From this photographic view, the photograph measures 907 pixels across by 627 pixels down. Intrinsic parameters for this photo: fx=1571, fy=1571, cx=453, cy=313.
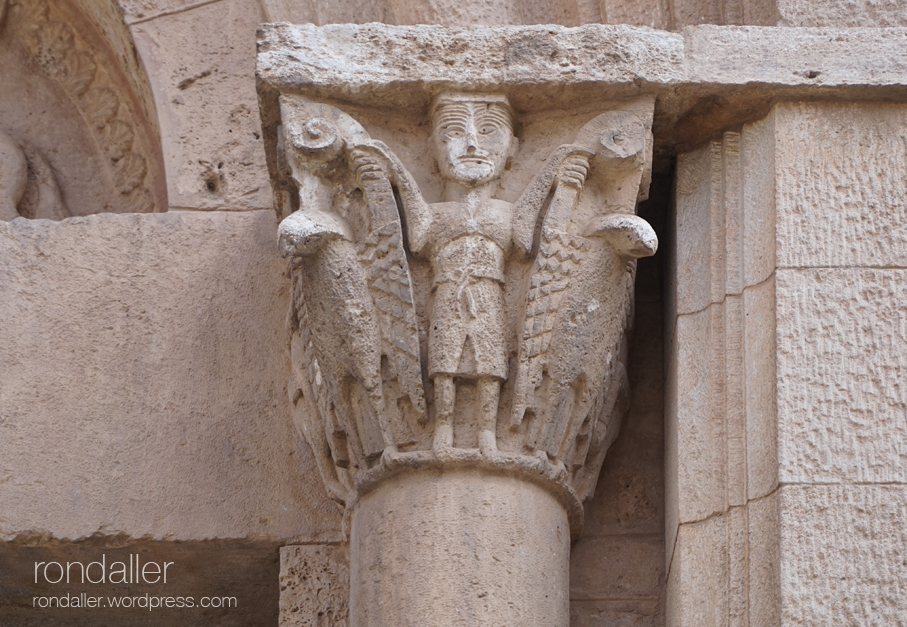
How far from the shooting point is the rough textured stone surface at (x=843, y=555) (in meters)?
3.23

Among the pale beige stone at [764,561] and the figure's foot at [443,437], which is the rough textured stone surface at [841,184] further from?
the figure's foot at [443,437]

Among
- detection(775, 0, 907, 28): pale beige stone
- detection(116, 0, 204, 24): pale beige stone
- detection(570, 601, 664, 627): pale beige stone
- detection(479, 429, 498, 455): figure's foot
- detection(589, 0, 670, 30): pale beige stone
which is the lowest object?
detection(570, 601, 664, 627): pale beige stone

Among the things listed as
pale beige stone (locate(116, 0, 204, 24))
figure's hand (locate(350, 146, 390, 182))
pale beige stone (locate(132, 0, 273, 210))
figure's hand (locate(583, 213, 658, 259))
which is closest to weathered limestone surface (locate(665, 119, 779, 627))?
figure's hand (locate(583, 213, 658, 259))

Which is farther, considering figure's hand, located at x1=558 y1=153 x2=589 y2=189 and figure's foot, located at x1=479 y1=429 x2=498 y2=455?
figure's hand, located at x1=558 y1=153 x2=589 y2=189

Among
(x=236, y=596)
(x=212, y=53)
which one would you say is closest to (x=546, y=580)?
(x=236, y=596)

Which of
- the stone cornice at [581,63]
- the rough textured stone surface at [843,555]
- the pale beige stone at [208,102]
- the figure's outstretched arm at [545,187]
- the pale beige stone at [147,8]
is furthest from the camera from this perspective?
the pale beige stone at [147,8]

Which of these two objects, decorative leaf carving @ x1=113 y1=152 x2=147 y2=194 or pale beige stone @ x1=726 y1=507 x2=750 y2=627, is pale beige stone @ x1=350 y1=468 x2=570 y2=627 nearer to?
pale beige stone @ x1=726 y1=507 x2=750 y2=627

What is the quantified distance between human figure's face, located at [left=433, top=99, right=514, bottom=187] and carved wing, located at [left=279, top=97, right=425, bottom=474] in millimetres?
160

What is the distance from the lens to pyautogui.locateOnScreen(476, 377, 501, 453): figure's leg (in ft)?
11.3

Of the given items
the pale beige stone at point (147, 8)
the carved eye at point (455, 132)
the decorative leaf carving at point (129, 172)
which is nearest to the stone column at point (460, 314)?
the carved eye at point (455, 132)

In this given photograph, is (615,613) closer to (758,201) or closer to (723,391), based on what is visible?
(723,391)

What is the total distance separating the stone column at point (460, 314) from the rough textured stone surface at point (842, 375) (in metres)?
0.39

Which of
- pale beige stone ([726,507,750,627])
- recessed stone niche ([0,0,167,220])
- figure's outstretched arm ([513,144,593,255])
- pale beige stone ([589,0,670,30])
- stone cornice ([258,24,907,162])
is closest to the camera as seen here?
pale beige stone ([726,507,750,627])

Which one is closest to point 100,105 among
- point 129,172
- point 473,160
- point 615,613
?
point 129,172
